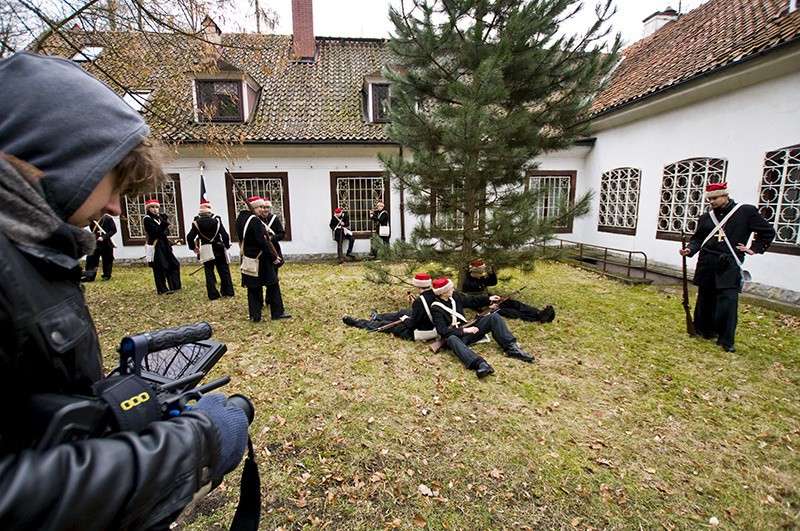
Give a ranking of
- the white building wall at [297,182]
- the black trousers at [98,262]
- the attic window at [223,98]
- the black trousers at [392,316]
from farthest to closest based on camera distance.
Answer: the attic window at [223,98] → the white building wall at [297,182] → the black trousers at [98,262] → the black trousers at [392,316]

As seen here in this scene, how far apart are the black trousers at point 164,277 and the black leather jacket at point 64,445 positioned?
9364 millimetres

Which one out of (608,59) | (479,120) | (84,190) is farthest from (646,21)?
(84,190)

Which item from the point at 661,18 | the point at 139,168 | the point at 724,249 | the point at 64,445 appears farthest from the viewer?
the point at 661,18

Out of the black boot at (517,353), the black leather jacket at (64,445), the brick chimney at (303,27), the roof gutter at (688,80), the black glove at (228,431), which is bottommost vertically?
the black boot at (517,353)

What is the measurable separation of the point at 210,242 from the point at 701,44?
1448 cm

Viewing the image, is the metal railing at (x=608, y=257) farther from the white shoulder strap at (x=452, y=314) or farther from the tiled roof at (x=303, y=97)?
the tiled roof at (x=303, y=97)

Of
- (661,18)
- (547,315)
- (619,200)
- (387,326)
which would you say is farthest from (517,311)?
(661,18)

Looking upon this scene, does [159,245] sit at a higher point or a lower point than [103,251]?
higher

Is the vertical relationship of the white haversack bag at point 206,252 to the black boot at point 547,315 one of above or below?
above

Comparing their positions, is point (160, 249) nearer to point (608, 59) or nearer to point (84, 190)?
point (84, 190)

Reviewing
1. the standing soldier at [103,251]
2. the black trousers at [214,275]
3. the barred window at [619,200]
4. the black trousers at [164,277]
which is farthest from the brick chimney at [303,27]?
the barred window at [619,200]

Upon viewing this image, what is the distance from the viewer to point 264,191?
13352mm

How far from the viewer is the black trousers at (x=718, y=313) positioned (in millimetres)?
5488

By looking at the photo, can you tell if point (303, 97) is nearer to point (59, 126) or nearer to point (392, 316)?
point (392, 316)
